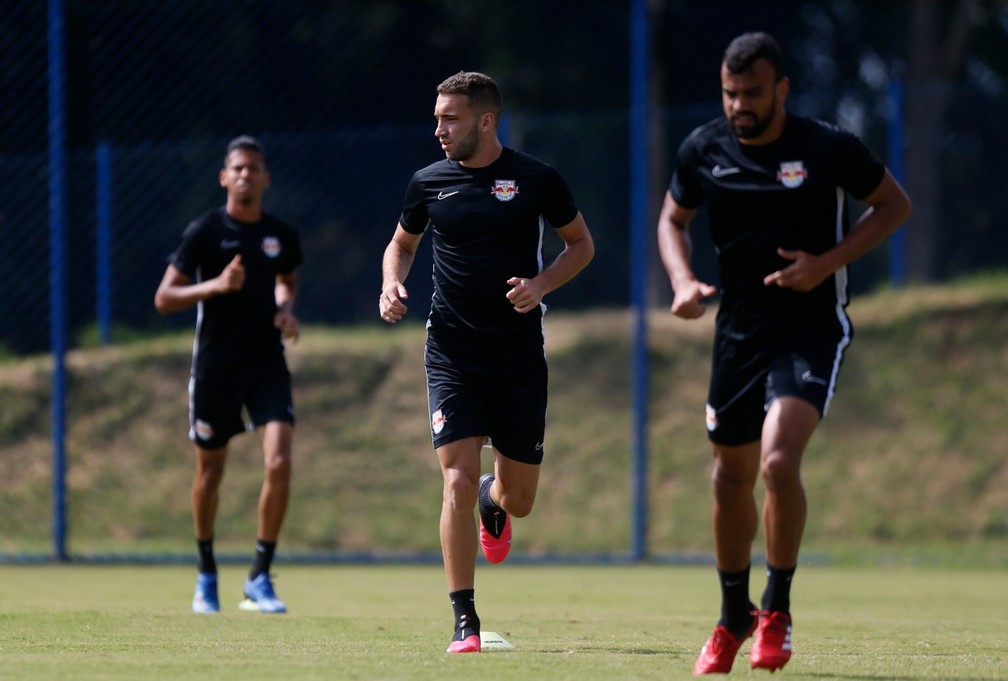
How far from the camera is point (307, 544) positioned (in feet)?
45.5

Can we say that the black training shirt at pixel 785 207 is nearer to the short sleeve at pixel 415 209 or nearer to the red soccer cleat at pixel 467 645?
the short sleeve at pixel 415 209

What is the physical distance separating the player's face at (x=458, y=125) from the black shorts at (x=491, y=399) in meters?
0.82

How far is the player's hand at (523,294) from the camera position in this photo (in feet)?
19.5

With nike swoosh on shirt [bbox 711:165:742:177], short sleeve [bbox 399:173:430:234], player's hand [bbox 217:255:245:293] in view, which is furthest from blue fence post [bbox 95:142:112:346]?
nike swoosh on shirt [bbox 711:165:742:177]

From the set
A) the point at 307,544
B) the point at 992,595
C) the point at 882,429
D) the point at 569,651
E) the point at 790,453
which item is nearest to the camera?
the point at 790,453

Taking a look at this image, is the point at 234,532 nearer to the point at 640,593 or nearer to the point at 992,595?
the point at 640,593

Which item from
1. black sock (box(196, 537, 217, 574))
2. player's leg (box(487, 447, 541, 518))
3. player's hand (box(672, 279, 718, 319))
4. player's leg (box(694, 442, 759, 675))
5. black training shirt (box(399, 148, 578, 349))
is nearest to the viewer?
player's hand (box(672, 279, 718, 319))

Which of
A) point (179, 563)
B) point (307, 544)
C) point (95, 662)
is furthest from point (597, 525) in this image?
point (95, 662)

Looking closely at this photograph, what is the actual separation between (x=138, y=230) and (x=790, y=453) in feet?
35.4

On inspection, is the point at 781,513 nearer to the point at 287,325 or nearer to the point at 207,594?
the point at 287,325

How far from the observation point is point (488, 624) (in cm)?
748

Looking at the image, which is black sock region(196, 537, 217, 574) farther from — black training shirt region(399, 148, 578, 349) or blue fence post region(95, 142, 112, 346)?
blue fence post region(95, 142, 112, 346)

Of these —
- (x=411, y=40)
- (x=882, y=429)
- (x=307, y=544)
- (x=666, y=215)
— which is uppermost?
(x=411, y=40)

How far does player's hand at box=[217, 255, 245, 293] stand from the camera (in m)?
8.29
